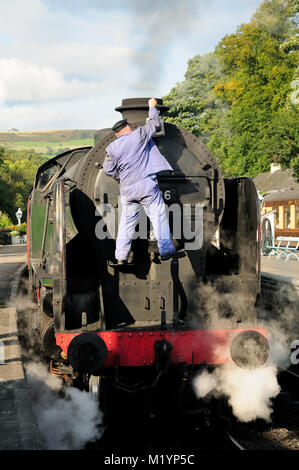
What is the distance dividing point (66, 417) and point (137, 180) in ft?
7.13

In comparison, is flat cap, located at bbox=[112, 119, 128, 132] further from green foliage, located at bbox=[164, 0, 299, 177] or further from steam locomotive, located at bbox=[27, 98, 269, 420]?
green foliage, located at bbox=[164, 0, 299, 177]

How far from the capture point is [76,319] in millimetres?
5047

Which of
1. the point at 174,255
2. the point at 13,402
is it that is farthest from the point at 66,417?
the point at 174,255

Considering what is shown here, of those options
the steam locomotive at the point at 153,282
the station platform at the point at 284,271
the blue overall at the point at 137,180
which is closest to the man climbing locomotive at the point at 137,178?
the blue overall at the point at 137,180

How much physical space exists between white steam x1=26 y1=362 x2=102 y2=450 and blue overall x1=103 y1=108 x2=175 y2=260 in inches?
55.7

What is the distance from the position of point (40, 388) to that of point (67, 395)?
1.80 ft

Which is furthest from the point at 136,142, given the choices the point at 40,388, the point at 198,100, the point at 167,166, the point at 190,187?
the point at 198,100

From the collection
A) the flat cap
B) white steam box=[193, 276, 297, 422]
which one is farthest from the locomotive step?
the flat cap

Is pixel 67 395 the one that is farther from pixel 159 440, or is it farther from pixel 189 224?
pixel 189 224

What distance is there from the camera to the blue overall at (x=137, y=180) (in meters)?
4.73

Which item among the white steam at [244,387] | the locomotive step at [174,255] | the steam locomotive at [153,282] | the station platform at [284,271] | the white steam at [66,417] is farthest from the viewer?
the station platform at [284,271]

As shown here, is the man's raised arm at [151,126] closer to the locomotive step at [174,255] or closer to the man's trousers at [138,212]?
the man's trousers at [138,212]

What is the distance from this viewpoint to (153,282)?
5.11 metres
